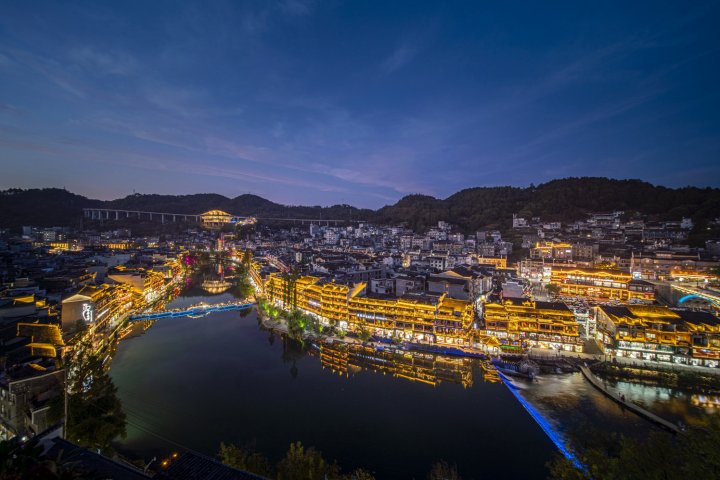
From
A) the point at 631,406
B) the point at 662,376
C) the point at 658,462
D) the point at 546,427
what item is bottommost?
the point at 546,427

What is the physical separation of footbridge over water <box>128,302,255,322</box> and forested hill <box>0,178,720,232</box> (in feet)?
97.9

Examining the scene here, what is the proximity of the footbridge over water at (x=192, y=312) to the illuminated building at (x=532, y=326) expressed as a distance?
39.8ft

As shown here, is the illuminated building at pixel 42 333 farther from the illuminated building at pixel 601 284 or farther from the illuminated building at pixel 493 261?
the illuminated building at pixel 493 261

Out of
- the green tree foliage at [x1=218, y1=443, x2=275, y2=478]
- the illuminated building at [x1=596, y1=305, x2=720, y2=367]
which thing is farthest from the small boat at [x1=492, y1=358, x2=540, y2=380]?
the green tree foliage at [x1=218, y1=443, x2=275, y2=478]

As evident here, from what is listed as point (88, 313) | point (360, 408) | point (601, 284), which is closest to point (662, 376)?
point (360, 408)

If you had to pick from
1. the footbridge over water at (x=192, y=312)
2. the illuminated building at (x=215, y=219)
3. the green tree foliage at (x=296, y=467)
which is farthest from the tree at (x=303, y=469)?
the illuminated building at (x=215, y=219)

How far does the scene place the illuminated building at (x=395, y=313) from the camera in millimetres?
12625

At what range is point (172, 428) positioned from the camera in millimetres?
7875

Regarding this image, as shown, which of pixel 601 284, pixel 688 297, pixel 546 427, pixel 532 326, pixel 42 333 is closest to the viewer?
pixel 546 427

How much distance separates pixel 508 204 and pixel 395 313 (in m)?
36.9

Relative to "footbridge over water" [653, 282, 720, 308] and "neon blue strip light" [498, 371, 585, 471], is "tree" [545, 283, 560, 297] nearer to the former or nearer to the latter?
"footbridge over water" [653, 282, 720, 308]

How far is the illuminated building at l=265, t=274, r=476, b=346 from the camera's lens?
12625 millimetres

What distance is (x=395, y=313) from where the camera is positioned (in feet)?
43.9

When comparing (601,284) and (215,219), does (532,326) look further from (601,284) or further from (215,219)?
(215,219)
